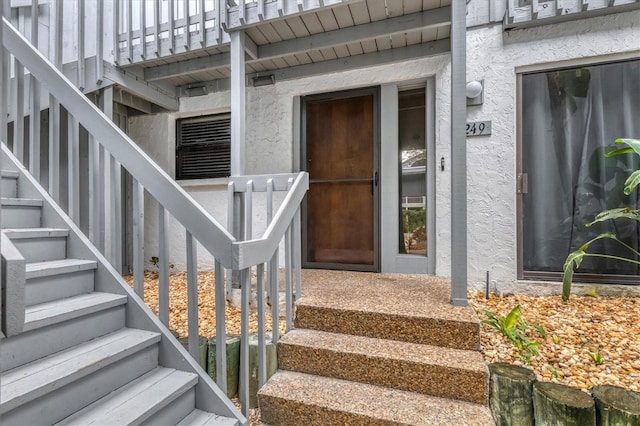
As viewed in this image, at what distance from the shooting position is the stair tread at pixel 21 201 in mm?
1686

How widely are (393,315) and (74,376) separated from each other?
1.51 meters

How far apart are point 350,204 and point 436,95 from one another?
1.32 meters

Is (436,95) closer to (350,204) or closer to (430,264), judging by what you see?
(350,204)

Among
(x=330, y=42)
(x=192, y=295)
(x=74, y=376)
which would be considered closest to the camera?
→ (x=74, y=376)

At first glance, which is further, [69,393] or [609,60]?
[609,60]

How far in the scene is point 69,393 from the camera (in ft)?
4.05

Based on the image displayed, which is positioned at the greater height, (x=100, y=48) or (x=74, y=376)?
(x=100, y=48)

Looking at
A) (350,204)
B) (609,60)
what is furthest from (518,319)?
(609,60)

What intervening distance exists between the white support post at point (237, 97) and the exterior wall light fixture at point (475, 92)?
6.33 ft

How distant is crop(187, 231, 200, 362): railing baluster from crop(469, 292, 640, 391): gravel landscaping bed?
5.17 feet

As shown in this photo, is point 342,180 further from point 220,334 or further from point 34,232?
point 34,232

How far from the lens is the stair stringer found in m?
1.52

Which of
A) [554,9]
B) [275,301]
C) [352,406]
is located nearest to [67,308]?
[275,301]

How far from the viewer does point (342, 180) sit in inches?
133
